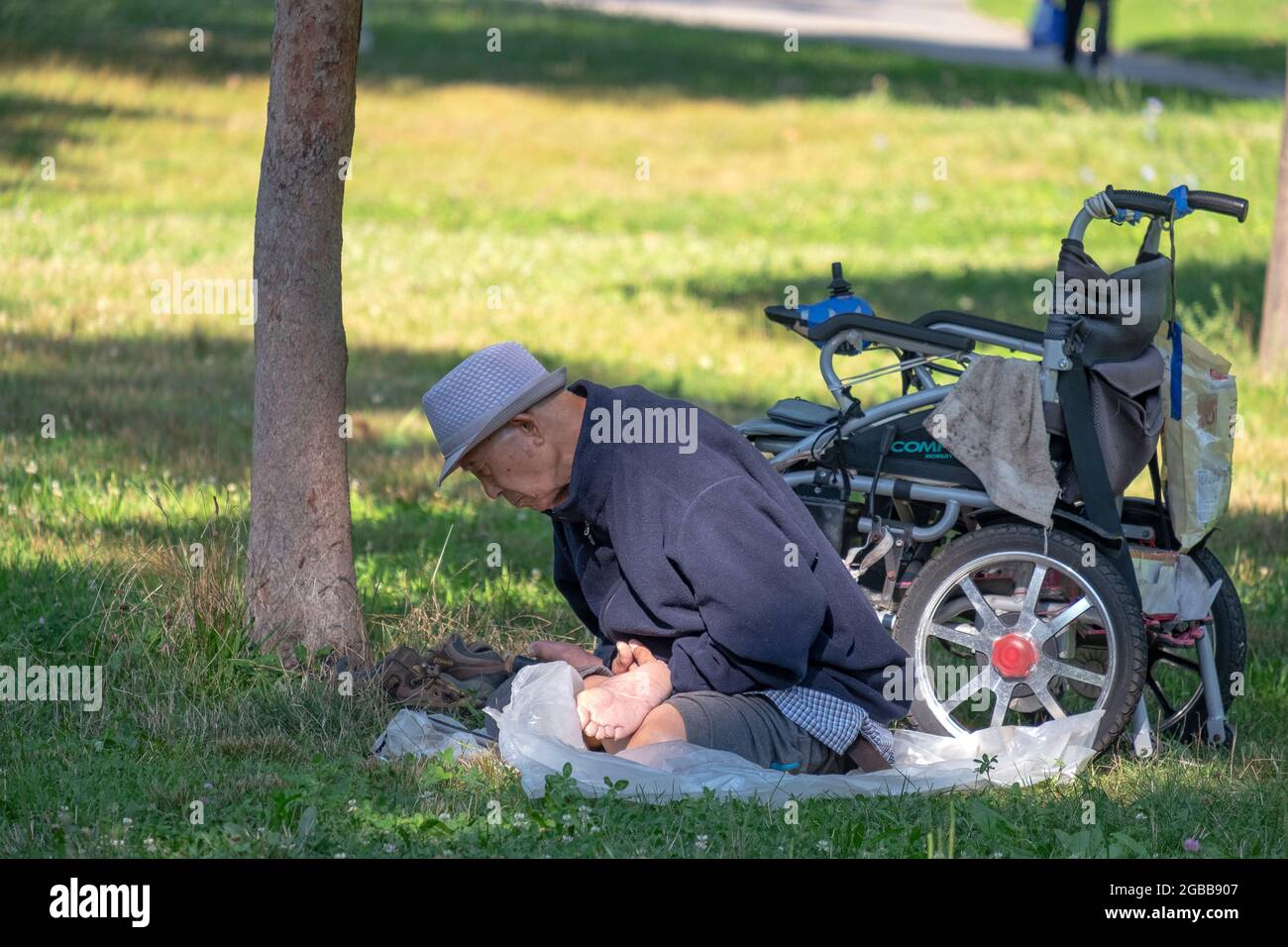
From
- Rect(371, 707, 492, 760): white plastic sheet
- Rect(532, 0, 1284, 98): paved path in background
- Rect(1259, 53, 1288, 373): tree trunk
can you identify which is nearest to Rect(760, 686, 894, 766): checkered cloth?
Rect(371, 707, 492, 760): white plastic sheet

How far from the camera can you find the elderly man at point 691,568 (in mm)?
4680

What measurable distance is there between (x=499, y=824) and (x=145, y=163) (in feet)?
51.5

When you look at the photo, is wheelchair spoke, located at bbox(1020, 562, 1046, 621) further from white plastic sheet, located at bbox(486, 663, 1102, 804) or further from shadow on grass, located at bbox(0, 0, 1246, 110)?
shadow on grass, located at bbox(0, 0, 1246, 110)

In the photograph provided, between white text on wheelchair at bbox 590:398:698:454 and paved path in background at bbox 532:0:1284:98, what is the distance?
22.8m

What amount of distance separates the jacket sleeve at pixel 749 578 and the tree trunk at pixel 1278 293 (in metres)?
7.39

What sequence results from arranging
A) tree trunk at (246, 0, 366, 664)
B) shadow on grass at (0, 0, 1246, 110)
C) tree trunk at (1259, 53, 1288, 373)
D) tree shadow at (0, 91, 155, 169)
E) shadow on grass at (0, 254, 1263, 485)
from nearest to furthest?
tree trunk at (246, 0, 366, 664)
shadow on grass at (0, 254, 1263, 485)
tree trunk at (1259, 53, 1288, 373)
tree shadow at (0, 91, 155, 169)
shadow on grass at (0, 0, 1246, 110)

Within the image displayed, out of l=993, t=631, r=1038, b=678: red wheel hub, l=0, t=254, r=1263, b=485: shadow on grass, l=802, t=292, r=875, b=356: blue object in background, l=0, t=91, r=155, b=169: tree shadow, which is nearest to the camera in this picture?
l=993, t=631, r=1038, b=678: red wheel hub

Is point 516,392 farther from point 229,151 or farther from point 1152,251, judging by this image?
point 229,151

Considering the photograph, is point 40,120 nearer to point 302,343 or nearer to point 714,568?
point 302,343

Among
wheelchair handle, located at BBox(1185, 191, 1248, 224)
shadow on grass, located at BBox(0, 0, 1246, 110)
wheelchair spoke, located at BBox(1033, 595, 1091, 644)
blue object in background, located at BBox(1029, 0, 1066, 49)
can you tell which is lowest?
wheelchair spoke, located at BBox(1033, 595, 1091, 644)

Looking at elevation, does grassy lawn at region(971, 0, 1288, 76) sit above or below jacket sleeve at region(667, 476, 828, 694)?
above

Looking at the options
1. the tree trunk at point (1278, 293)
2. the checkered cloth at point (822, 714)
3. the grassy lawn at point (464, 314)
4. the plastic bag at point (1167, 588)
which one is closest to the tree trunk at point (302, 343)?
the grassy lawn at point (464, 314)

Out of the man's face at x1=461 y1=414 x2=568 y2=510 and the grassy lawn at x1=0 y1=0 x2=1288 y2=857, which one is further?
the man's face at x1=461 y1=414 x2=568 y2=510

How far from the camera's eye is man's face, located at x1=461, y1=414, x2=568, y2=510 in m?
4.81
